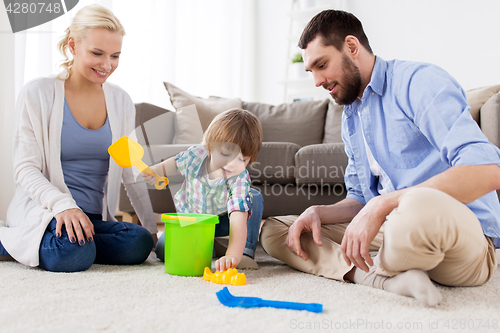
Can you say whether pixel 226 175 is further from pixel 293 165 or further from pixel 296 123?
pixel 296 123

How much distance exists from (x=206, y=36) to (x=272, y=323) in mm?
3064

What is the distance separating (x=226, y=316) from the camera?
0.67 meters

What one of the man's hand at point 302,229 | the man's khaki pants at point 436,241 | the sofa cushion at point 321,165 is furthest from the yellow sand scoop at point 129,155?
the sofa cushion at point 321,165

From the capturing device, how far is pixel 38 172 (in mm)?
1119

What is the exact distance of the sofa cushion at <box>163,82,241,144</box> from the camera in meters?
2.11

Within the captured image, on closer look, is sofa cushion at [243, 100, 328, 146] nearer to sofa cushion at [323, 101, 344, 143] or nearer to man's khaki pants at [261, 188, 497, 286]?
sofa cushion at [323, 101, 344, 143]

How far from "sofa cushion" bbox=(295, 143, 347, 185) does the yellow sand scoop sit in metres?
0.82

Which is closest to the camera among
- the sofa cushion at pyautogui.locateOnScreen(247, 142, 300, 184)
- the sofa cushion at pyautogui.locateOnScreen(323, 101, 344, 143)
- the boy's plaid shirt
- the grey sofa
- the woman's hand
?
the woman's hand

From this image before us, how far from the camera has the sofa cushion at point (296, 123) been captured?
2.52m

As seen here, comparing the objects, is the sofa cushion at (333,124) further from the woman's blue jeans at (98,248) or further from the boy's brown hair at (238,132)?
the woman's blue jeans at (98,248)

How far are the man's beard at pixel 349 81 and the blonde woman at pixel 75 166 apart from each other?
0.68m

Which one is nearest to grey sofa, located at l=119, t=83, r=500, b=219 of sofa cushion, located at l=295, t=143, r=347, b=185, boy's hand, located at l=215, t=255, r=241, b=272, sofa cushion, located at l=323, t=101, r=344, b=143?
sofa cushion, located at l=295, t=143, r=347, b=185

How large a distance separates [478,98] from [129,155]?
1600 millimetres

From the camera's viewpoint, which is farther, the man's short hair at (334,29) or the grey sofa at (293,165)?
the grey sofa at (293,165)
